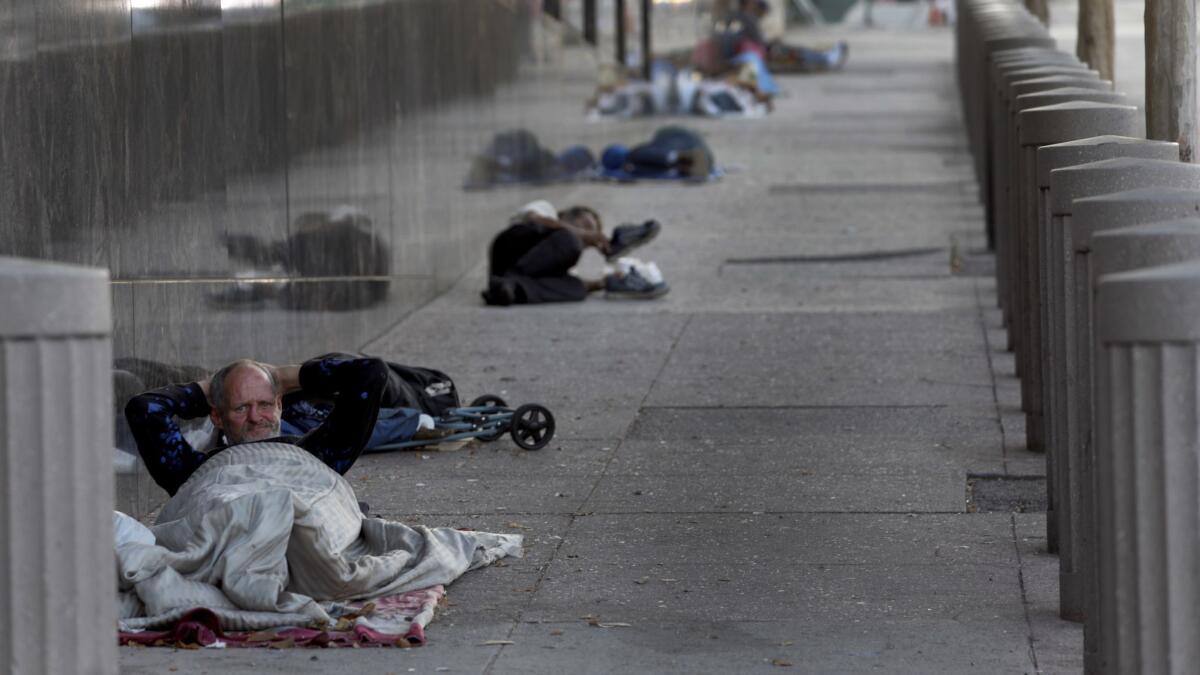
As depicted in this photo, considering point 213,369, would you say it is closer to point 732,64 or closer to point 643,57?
point 643,57

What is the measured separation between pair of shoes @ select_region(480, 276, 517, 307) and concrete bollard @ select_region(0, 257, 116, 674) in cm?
807

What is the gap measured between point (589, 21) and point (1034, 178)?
1420 centimetres

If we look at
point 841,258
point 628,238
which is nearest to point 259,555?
point 628,238

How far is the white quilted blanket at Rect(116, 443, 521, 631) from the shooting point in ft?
17.1

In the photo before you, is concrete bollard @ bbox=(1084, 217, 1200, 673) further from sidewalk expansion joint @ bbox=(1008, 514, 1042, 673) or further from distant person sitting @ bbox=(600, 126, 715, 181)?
distant person sitting @ bbox=(600, 126, 715, 181)

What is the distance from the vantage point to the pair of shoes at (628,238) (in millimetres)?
12102

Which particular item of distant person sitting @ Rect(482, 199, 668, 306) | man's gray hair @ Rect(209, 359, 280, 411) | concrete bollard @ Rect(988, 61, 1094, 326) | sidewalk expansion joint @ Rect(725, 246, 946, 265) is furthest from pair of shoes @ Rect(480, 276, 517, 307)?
man's gray hair @ Rect(209, 359, 280, 411)

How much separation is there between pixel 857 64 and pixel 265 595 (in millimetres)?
29670

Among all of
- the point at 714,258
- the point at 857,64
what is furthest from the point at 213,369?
the point at 857,64

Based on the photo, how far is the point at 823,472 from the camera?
23.9 ft

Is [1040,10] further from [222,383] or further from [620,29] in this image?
[222,383]

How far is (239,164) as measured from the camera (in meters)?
8.02

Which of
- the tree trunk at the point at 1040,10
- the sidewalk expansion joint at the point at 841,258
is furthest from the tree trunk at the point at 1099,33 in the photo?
the tree trunk at the point at 1040,10

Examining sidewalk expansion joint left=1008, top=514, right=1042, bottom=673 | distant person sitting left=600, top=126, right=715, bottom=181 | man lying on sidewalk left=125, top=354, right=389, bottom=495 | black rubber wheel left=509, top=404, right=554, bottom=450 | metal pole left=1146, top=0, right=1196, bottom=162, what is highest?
metal pole left=1146, top=0, right=1196, bottom=162
